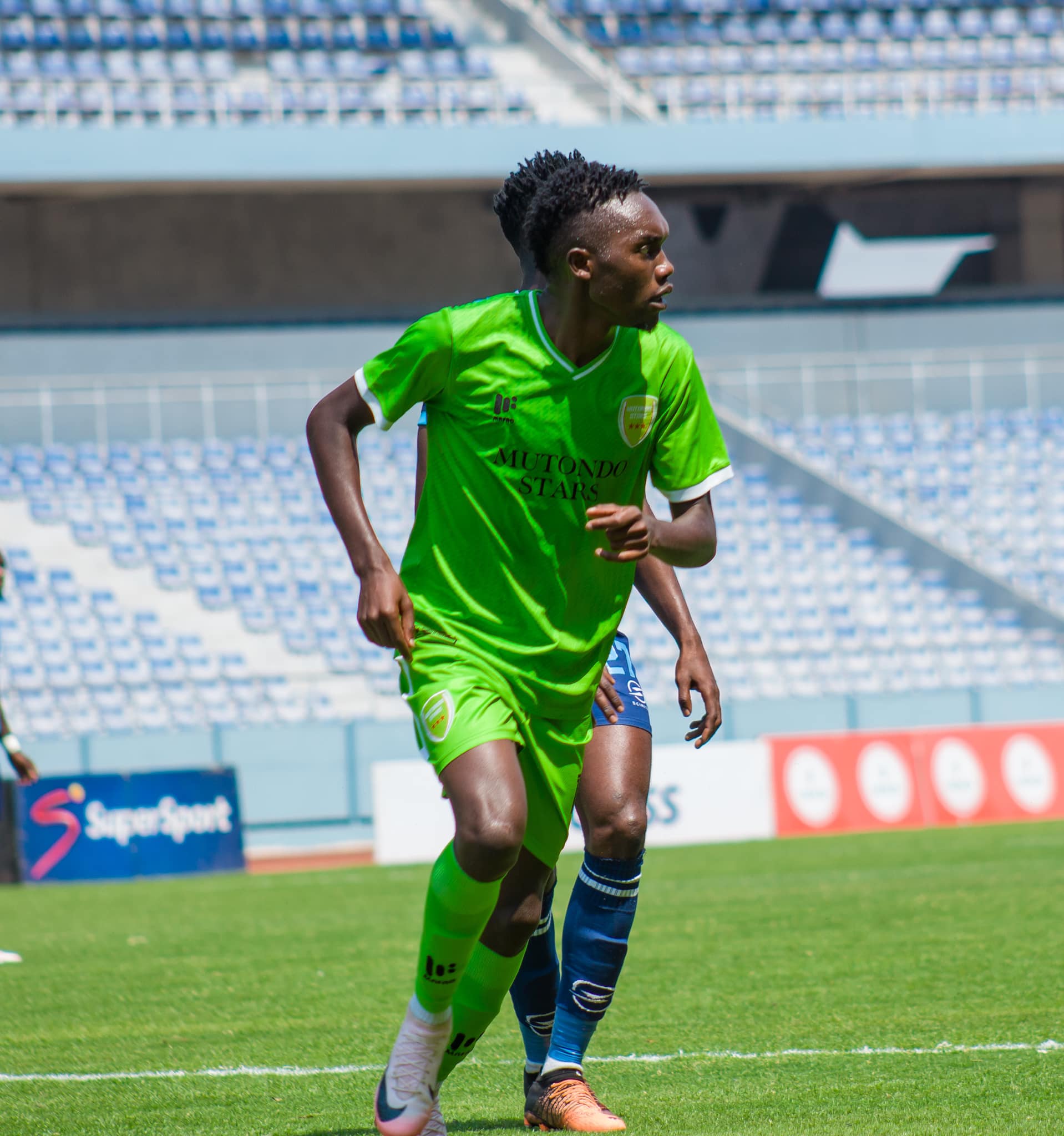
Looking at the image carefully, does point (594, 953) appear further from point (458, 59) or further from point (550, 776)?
point (458, 59)

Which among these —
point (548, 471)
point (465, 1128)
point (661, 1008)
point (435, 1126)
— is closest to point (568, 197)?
point (548, 471)

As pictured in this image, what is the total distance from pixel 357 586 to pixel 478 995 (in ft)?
58.5

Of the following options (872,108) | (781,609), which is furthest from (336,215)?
(781,609)

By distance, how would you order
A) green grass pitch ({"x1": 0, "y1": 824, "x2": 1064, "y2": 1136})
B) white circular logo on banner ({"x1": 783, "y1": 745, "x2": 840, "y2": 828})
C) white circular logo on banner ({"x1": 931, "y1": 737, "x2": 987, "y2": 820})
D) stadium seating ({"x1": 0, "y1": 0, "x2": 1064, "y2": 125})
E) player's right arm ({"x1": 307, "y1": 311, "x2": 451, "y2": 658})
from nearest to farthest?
player's right arm ({"x1": 307, "y1": 311, "x2": 451, "y2": 658}) < green grass pitch ({"x1": 0, "y1": 824, "x2": 1064, "y2": 1136}) < white circular logo on banner ({"x1": 783, "y1": 745, "x2": 840, "y2": 828}) < white circular logo on banner ({"x1": 931, "y1": 737, "x2": 987, "y2": 820}) < stadium seating ({"x1": 0, "y1": 0, "x2": 1064, "y2": 125})

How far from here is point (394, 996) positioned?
268 inches

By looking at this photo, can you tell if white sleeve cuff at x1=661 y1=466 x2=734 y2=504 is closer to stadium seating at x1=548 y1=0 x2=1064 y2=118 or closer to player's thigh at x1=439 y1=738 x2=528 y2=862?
player's thigh at x1=439 y1=738 x2=528 y2=862

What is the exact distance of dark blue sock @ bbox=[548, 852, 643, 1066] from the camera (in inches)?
169

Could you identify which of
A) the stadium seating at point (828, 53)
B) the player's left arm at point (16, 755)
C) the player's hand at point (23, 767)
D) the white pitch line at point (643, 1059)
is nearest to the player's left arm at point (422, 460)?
the white pitch line at point (643, 1059)

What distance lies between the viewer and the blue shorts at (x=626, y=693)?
4355mm

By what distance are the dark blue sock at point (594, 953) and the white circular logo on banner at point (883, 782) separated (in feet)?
39.6

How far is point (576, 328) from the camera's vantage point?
3764 mm

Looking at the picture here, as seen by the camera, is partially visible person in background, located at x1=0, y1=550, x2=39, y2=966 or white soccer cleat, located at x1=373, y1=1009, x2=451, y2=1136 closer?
white soccer cleat, located at x1=373, y1=1009, x2=451, y2=1136

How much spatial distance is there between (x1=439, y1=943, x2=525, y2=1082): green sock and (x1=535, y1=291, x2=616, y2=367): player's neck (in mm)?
1332

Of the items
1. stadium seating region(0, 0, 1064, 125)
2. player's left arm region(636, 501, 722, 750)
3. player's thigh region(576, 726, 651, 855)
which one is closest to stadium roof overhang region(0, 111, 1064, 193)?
stadium seating region(0, 0, 1064, 125)
